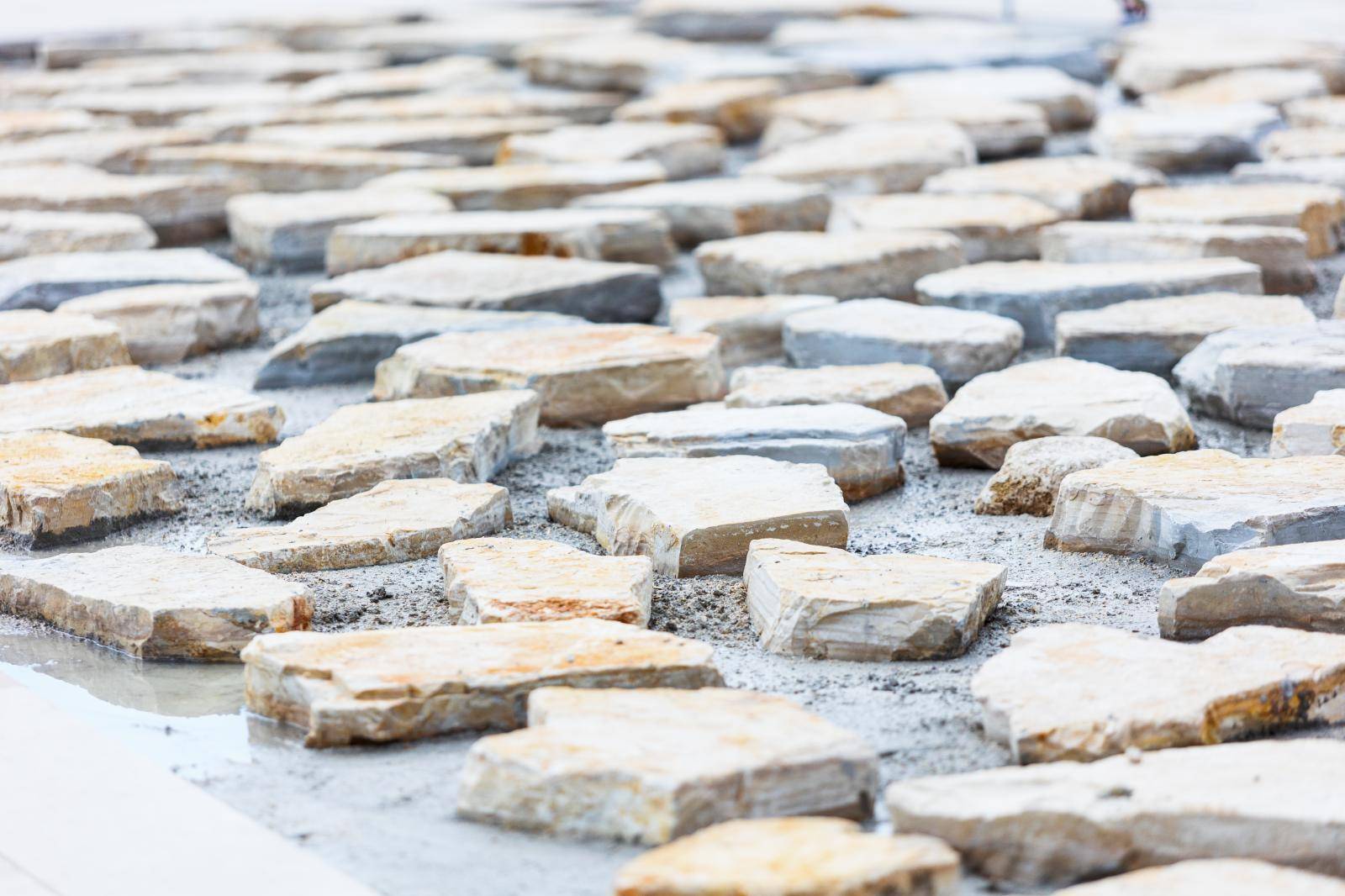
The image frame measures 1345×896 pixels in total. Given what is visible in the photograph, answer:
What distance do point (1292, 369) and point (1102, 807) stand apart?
1.69m

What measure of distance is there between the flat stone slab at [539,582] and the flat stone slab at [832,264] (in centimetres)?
169

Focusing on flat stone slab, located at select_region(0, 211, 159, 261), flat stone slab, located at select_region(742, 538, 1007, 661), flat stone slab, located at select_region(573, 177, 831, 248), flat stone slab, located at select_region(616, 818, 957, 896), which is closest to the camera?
flat stone slab, located at select_region(616, 818, 957, 896)

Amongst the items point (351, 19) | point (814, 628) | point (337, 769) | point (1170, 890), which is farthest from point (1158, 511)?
point (351, 19)

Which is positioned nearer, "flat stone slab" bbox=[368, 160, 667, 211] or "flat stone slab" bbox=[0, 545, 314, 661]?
"flat stone slab" bbox=[0, 545, 314, 661]

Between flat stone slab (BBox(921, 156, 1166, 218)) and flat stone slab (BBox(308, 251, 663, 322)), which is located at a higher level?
flat stone slab (BBox(921, 156, 1166, 218))

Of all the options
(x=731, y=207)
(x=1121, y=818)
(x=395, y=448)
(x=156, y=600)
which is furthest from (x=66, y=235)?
(x=1121, y=818)

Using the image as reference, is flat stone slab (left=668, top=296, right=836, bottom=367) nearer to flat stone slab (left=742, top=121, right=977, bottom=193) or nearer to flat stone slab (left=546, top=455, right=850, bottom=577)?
flat stone slab (left=546, top=455, right=850, bottom=577)

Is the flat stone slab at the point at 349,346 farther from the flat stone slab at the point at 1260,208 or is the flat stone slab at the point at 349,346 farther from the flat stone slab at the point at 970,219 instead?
the flat stone slab at the point at 1260,208

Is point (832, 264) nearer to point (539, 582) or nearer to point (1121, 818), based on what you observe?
point (539, 582)

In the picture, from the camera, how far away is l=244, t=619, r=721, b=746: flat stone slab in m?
1.86

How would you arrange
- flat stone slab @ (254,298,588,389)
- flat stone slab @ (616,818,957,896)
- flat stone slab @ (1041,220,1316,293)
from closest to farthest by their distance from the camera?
flat stone slab @ (616,818,957,896) → flat stone slab @ (254,298,588,389) → flat stone slab @ (1041,220,1316,293)

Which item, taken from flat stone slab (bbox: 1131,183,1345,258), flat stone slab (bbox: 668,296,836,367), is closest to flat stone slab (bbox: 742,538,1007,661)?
flat stone slab (bbox: 668,296,836,367)

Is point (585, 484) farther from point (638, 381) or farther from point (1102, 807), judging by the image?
point (1102, 807)

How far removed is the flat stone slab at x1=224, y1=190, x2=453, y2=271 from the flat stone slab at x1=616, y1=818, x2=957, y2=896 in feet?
11.2
